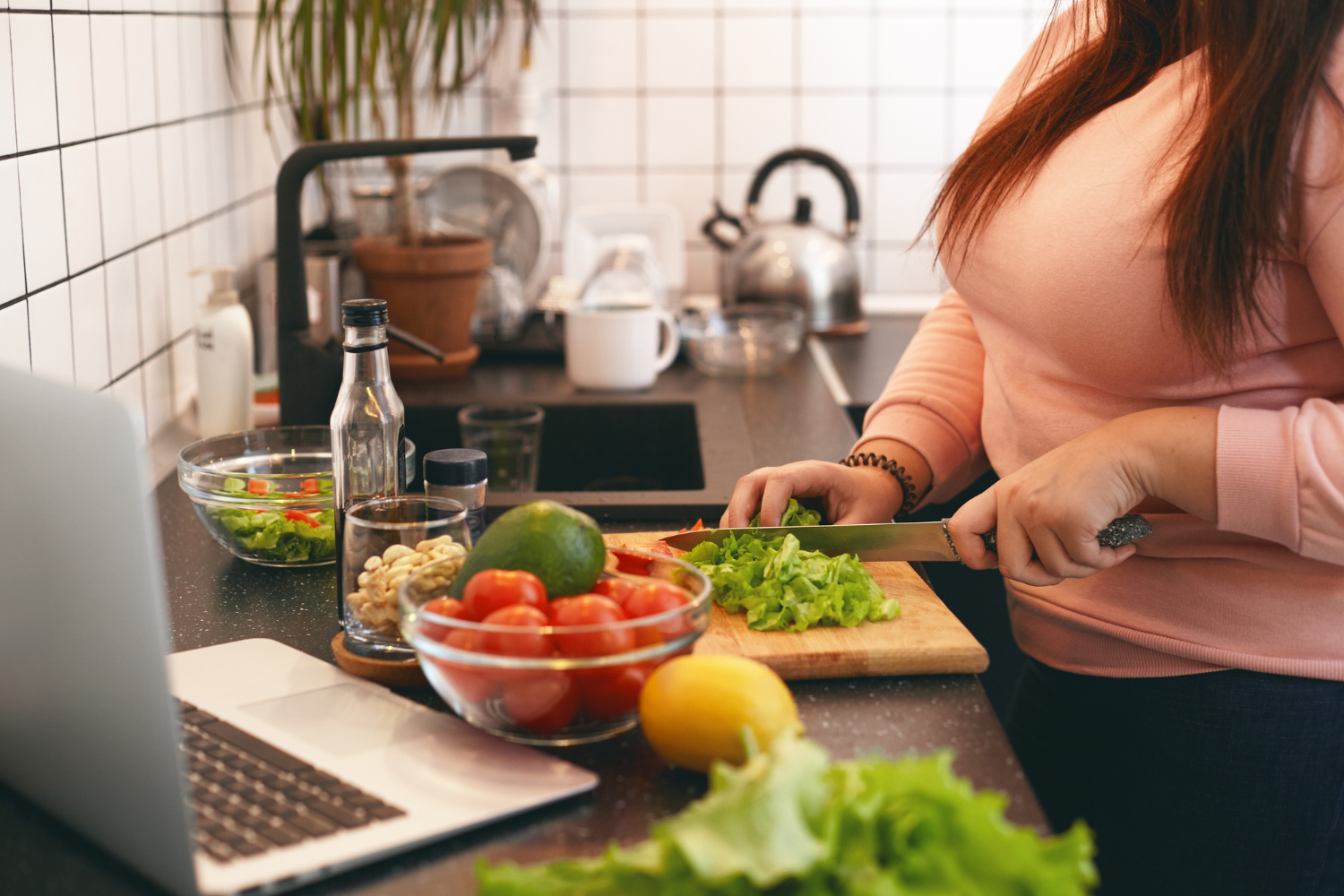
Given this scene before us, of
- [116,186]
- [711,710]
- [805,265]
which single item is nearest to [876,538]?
[711,710]

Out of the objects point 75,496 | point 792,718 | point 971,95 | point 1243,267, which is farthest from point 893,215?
point 75,496

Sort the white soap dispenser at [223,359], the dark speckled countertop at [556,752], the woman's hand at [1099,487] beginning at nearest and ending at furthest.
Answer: the dark speckled countertop at [556,752] → the woman's hand at [1099,487] → the white soap dispenser at [223,359]

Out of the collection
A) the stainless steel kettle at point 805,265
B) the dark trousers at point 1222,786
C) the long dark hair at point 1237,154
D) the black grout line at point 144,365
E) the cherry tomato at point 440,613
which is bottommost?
the dark trousers at point 1222,786

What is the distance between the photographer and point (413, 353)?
1748 mm

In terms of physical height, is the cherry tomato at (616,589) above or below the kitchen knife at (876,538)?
above

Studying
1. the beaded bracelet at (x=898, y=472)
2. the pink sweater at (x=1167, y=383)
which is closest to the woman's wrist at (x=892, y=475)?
the beaded bracelet at (x=898, y=472)

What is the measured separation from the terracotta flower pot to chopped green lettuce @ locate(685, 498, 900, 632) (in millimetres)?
912

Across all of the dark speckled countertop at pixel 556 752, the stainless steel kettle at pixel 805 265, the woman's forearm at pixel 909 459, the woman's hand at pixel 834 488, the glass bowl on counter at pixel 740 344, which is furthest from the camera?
the stainless steel kettle at pixel 805 265

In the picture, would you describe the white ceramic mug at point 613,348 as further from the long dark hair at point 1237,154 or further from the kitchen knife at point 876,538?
the long dark hair at point 1237,154

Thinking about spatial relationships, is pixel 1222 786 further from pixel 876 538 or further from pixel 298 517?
pixel 298 517

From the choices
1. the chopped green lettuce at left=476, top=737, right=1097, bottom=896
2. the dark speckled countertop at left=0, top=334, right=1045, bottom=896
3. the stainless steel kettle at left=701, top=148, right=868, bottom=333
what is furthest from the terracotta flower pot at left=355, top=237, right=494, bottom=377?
the chopped green lettuce at left=476, top=737, right=1097, bottom=896

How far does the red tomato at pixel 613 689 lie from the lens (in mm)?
674

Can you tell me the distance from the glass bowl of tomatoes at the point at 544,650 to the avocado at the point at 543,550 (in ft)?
Answer: 0.04

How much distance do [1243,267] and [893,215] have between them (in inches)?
68.3
